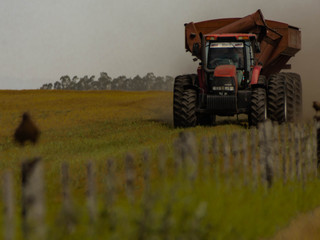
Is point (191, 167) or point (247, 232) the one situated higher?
point (191, 167)

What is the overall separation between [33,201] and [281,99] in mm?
12534

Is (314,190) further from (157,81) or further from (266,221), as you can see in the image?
(157,81)

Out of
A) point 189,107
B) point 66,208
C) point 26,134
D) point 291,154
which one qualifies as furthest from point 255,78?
point 26,134

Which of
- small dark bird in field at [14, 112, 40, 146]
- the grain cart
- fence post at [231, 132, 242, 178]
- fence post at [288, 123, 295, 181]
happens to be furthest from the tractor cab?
small dark bird in field at [14, 112, 40, 146]

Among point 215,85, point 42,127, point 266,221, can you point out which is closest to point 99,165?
point 266,221

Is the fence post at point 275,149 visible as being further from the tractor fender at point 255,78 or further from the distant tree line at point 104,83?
the distant tree line at point 104,83

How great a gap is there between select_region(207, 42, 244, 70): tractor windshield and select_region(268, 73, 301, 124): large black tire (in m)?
1.11

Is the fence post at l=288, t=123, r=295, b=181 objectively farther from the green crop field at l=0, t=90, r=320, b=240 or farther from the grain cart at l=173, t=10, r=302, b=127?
the grain cart at l=173, t=10, r=302, b=127

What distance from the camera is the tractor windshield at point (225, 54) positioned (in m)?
15.4

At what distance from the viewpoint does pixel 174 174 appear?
5570mm

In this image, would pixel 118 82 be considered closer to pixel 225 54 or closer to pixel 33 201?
pixel 225 54

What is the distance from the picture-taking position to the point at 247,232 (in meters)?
5.52

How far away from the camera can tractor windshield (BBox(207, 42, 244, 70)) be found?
15.4 m

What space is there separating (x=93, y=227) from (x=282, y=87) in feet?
39.1
